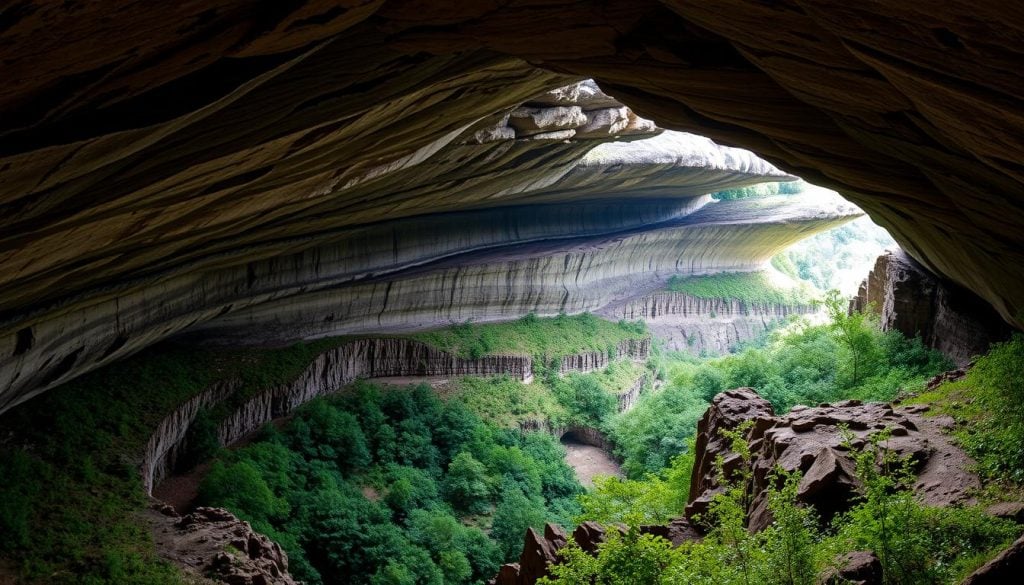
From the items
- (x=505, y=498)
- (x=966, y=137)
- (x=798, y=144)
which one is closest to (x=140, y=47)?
(x=966, y=137)

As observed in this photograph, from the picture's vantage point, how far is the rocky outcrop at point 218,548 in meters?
10.3

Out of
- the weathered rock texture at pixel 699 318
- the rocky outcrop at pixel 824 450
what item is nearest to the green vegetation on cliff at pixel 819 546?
the rocky outcrop at pixel 824 450

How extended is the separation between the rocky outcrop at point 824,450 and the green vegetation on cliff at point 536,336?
485 inches

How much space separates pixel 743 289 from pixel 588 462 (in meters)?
19.2

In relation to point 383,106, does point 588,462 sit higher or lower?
lower

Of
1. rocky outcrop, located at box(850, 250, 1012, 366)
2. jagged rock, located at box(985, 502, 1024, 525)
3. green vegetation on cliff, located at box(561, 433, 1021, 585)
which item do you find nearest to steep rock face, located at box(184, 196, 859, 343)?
rocky outcrop, located at box(850, 250, 1012, 366)

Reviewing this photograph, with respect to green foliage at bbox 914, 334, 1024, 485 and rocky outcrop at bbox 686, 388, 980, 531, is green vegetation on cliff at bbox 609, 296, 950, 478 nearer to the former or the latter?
green foliage at bbox 914, 334, 1024, 485

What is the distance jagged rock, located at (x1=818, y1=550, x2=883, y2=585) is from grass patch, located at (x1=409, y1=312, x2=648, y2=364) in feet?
58.6

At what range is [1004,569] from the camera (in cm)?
527

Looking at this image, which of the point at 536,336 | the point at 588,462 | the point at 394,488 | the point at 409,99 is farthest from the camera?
the point at 536,336

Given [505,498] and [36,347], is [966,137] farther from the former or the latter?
[505,498]

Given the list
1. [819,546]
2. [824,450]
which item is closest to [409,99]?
[824,450]

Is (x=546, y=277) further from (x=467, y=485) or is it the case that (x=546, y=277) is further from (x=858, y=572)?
(x=858, y=572)

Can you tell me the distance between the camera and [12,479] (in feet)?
36.4
